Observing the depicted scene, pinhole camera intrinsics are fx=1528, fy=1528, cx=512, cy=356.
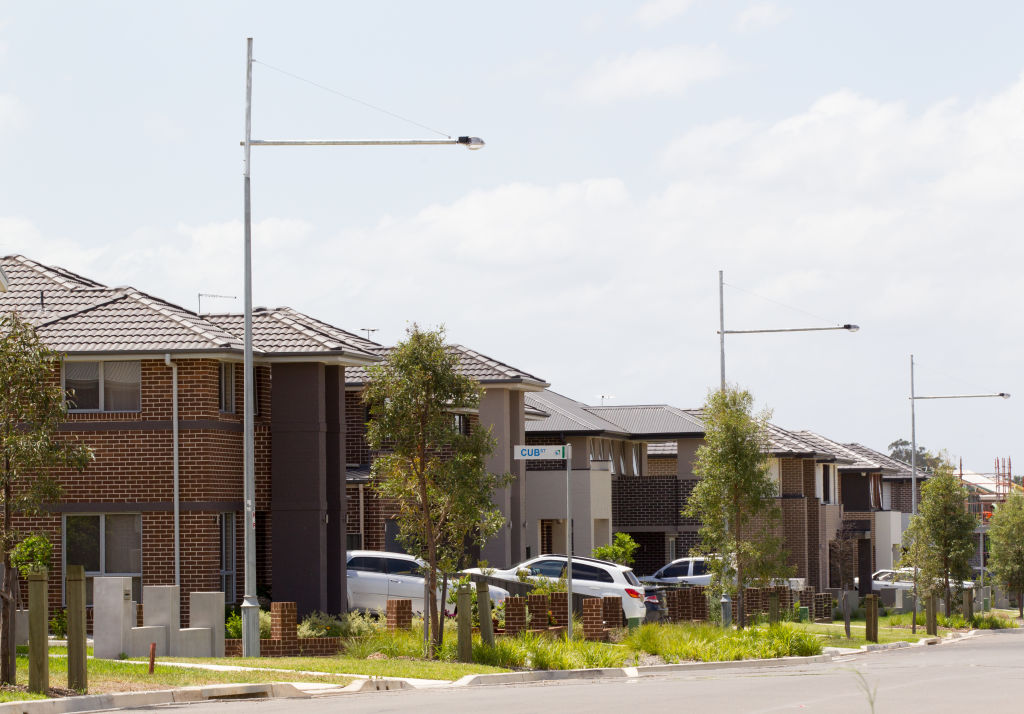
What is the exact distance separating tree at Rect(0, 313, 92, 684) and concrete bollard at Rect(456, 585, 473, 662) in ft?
22.3

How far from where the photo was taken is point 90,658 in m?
22.4

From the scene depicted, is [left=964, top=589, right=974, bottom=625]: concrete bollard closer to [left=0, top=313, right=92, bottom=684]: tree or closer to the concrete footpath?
the concrete footpath

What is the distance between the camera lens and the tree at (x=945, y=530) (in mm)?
46844

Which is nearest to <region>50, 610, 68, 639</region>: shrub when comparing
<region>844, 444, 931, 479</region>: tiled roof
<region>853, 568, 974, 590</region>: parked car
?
<region>853, 568, 974, 590</region>: parked car

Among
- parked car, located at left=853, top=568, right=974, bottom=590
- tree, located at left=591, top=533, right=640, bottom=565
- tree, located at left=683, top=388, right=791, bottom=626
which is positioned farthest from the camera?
parked car, located at left=853, top=568, right=974, bottom=590

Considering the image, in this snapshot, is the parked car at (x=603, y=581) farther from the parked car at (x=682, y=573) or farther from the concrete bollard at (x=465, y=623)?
the parked car at (x=682, y=573)

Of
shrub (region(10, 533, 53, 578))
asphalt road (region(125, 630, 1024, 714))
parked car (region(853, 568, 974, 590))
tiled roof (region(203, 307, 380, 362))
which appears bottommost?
parked car (region(853, 568, 974, 590))

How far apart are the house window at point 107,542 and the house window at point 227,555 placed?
5.09 ft

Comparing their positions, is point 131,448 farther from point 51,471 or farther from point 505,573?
point 505,573

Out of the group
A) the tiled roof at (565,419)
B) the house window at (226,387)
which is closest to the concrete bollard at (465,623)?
the house window at (226,387)

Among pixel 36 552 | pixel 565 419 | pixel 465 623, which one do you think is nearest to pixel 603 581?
pixel 465 623

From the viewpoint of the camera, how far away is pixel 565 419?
161 feet

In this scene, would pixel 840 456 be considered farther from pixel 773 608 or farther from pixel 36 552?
pixel 36 552

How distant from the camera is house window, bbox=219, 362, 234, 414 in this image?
2870 cm
